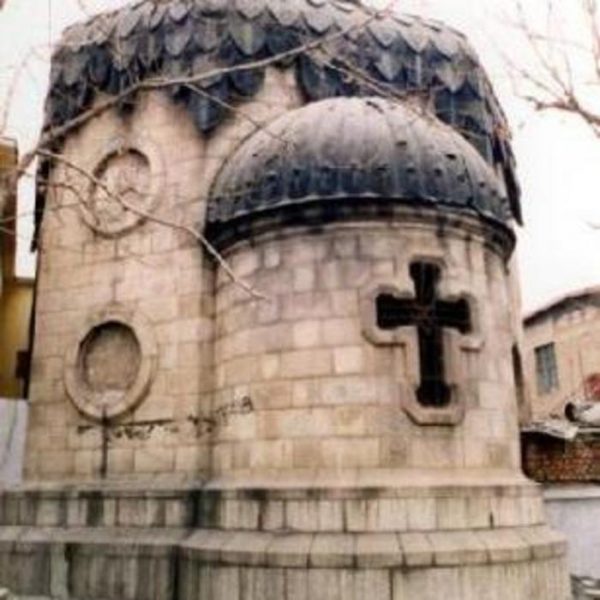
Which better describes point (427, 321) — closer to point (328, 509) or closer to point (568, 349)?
point (328, 509)

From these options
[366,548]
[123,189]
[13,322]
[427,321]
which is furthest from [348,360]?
[13,322]

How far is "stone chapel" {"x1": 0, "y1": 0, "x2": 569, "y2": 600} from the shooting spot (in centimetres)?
903

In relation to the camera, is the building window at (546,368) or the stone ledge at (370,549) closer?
the stone ledge at (370,549)

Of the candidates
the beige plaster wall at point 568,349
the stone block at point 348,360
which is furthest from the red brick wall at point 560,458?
the beige plaster wall at point 568,349

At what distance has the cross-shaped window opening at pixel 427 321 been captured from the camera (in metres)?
9.67

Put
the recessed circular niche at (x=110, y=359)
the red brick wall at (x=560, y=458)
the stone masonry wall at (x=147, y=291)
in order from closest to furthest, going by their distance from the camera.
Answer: the stone masonry wall at (x=147, y=291) → the recessed circular niche at (x=110, y=359) → the red brick wall at (x=560, y=458)

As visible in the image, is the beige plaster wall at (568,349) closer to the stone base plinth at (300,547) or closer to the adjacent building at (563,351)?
the adjacent building at (563,351)

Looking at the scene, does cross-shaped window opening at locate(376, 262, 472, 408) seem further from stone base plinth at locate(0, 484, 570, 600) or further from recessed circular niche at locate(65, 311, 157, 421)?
recessed circular niche at locate(65, 311, 157, 421)

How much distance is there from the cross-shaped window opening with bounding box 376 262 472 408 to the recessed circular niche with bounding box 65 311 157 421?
334 cm

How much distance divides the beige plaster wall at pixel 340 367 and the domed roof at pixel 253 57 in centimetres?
270

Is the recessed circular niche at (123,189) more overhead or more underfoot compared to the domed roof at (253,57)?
more underfoot

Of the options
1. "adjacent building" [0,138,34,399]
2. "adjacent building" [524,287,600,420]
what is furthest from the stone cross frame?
"adjacent building" [524,287,600,420]

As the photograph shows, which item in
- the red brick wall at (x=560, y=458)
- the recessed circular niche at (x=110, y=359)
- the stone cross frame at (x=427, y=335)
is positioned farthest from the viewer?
the red brick wall at (x=560, y=458)

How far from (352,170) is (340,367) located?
7.64 feet
